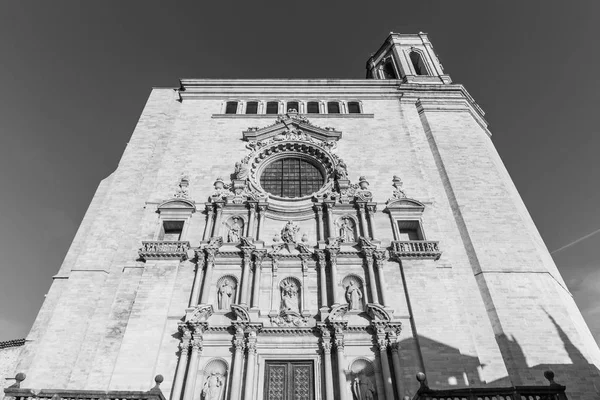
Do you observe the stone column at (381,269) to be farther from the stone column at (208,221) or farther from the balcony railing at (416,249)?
the stone column at (208,221)

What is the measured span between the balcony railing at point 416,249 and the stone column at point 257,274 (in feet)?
16.1

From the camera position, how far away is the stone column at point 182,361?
12541mm

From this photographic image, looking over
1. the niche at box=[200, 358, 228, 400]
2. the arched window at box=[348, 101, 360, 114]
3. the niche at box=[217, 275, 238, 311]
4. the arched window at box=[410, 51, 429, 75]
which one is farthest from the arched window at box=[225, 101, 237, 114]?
the niche at box=[200, 358, 228, 400]

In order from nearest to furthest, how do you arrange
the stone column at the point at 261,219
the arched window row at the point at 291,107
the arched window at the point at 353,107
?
1. the stone column at the point at 261,219
2. the arched window row at the point at 291,107
3. the arched window at the point at 353,107

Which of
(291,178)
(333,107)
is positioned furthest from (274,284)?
(333,107)

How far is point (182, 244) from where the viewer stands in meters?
16.2

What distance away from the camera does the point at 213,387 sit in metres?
12.8

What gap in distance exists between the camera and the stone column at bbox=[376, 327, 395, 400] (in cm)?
1236

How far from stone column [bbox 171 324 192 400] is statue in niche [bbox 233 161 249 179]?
7217mm

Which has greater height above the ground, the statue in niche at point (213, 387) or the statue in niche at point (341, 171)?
the statue in niche at point (341, 171)

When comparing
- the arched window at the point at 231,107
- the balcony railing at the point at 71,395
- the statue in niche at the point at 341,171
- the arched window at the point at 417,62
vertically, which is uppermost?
the arched window at the point at 417,62

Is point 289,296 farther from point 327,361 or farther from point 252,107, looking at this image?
point 252,107

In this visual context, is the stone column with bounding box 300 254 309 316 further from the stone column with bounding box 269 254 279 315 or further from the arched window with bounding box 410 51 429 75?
the arched window with bounding box 410 51 429 75

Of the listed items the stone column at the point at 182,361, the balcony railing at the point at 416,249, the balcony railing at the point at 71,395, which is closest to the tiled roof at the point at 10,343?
the balcony railing at the point at 71,395
